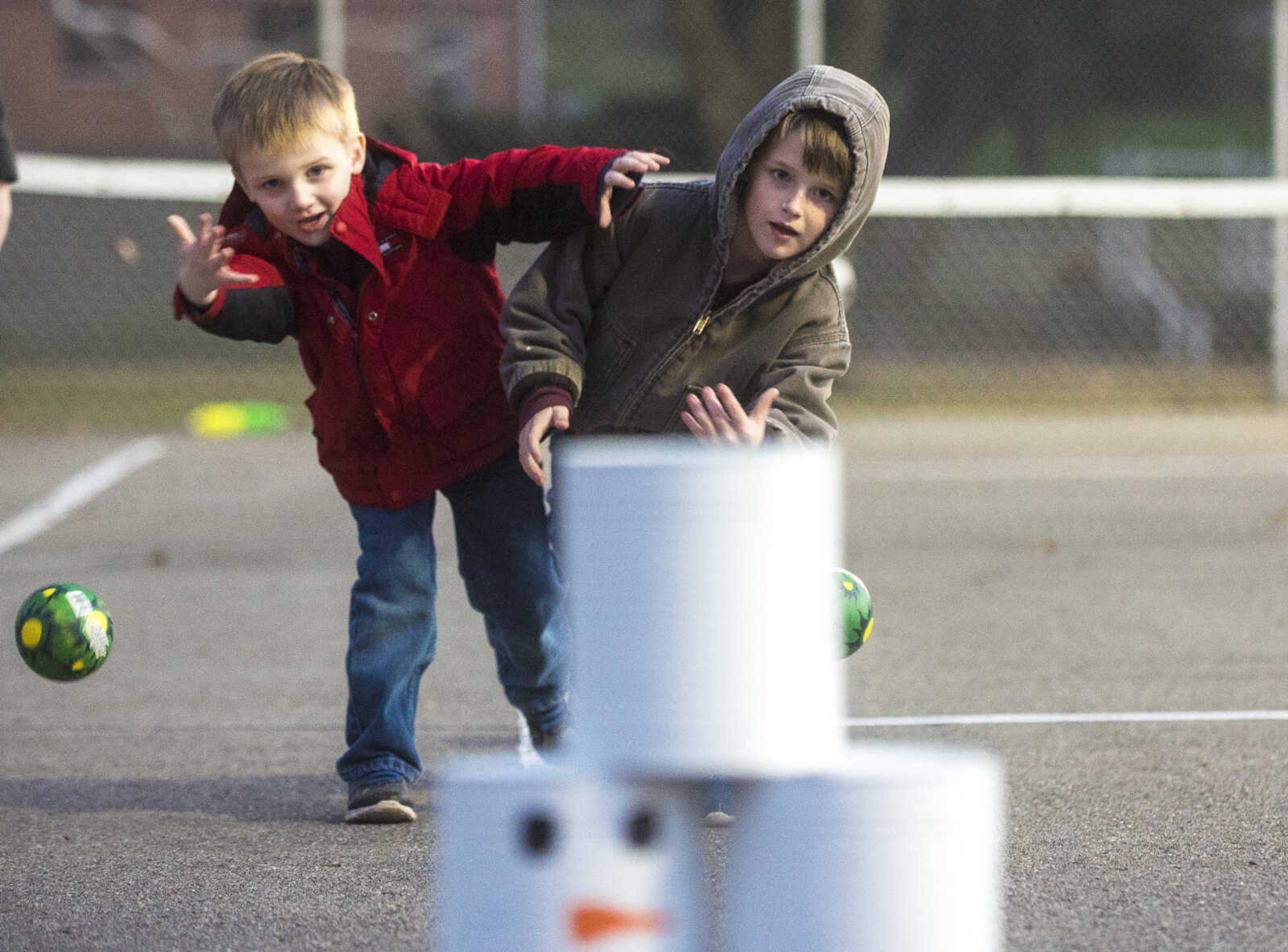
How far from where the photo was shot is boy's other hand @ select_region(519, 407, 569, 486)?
362cm

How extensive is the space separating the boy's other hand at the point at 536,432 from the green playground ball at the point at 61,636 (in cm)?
131

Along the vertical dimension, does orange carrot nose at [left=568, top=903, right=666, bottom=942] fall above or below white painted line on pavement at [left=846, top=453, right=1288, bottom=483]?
below

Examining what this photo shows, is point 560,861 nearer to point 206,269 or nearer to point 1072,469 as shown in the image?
point 206,269

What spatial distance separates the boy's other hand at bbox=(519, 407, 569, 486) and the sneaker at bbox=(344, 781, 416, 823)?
833mm

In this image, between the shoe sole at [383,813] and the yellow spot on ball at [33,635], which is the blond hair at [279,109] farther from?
the shoe sole at [383,813]

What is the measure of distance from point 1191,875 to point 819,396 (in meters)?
1.19

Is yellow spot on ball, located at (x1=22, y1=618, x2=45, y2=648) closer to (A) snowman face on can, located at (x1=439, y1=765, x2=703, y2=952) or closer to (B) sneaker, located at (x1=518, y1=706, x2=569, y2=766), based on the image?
(B) sneaker, located at (x1=518, y1=706, x2=569, y2=766)

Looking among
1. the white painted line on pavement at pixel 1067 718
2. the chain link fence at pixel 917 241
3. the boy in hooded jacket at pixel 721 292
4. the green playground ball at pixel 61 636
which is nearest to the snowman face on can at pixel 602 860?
the boy in hooded jacket at pixel 721 292

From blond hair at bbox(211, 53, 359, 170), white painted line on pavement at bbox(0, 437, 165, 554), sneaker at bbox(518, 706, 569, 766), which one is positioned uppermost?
white painted line on pavement at bbox(0, 437, 165, 554)

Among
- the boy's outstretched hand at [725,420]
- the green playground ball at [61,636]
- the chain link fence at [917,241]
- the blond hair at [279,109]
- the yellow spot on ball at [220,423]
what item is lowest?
the green playground ball at [61,636]

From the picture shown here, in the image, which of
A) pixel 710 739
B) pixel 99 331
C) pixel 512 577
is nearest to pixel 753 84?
pixel 99 331

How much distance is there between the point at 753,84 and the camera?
14.7 metres

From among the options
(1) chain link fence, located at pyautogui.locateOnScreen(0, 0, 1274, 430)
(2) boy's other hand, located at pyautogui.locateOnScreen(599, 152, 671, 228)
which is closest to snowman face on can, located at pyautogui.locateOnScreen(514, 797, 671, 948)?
(2) boy's other hand, located at pyautogui.locateOnScreen(599, 152, 671, 228)

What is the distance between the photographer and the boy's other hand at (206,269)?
3857 mm
